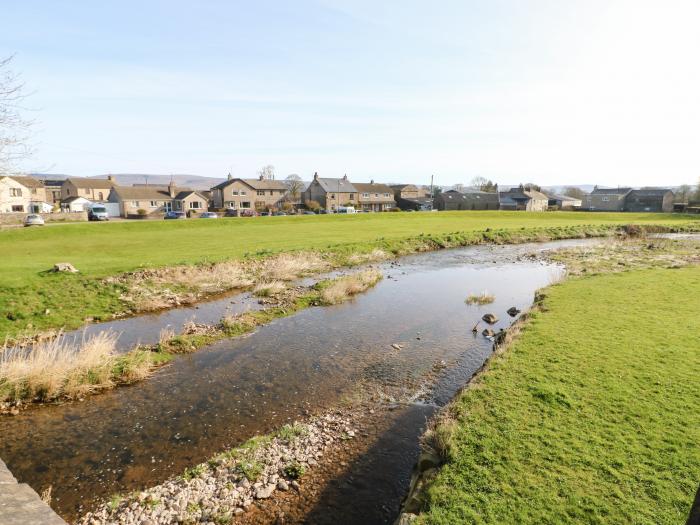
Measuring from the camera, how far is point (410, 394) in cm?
1223

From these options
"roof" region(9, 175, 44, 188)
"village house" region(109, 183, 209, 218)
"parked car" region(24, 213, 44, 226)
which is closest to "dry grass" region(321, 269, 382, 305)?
"parked car" region(24, 213, 44, 226)

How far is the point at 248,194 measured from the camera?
10175 centimetres

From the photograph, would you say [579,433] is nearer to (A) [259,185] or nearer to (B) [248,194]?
(B) [248,194]

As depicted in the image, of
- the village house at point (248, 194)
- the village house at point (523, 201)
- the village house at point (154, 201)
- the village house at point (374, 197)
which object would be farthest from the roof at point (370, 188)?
the village house at point (154, 201)

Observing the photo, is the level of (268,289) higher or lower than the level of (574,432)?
higher

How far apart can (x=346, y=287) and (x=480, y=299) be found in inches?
308

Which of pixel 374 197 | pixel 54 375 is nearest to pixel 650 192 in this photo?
pixel 374 197

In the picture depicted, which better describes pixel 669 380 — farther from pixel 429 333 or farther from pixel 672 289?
pixel 672 289

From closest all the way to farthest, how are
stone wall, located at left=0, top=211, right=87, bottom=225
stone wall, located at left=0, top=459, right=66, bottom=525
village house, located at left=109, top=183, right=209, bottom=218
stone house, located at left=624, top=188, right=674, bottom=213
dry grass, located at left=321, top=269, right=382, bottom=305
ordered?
stone wall, located at left=0, top=459, right=66, bottom=525, dry grass, located at left=321, top=269, right=382, bottom=305, stone wall, located at left=0, top=211, right=87, bottom=225, village house, located at left=109, top=183, right=209, bottom=218, stone house, located at left=624, top=188, right=674, bottom=213

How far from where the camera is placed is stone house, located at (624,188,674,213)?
113 metres

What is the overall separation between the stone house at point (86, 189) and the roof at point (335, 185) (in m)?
61.3

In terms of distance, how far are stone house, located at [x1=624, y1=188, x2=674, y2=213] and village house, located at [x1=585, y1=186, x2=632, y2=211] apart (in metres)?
1.79

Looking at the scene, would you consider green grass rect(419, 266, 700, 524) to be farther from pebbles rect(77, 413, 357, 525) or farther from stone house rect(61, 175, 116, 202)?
stone house rect(61, 175, 116, 202)

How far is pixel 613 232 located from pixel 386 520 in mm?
62366
